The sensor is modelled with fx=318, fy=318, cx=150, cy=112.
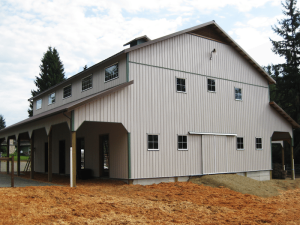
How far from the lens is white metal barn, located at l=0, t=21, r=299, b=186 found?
47.2 ft

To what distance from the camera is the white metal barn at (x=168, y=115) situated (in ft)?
47.2

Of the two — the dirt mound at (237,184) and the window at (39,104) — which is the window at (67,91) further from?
the dirt mound at (237,184)

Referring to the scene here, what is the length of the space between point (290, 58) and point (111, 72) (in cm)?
1790

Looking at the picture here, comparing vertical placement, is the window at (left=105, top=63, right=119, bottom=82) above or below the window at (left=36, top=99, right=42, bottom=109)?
above

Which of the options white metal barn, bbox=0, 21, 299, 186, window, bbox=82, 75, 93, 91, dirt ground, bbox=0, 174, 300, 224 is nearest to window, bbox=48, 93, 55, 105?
white metal barn, bbox=0, 21, 299, 186

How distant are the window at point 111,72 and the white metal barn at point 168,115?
5 centimetres

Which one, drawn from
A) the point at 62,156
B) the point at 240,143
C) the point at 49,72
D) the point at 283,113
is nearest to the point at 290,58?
the point at 283,113

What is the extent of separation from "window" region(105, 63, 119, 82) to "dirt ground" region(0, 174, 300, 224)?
5428 mm

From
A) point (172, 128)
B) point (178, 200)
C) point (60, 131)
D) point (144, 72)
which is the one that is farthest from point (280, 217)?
point (60, 131)

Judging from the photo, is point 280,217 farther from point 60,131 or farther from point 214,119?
point 60,131

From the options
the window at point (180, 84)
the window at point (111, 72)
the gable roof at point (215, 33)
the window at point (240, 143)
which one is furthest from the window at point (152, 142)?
the window at point (240, 143)

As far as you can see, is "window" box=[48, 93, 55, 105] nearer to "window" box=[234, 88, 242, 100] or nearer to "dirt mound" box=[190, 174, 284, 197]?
"dirt mound" box=[190, 174, 284, 197]

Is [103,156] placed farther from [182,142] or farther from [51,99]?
[51,99]

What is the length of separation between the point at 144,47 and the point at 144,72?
4.02 feet
